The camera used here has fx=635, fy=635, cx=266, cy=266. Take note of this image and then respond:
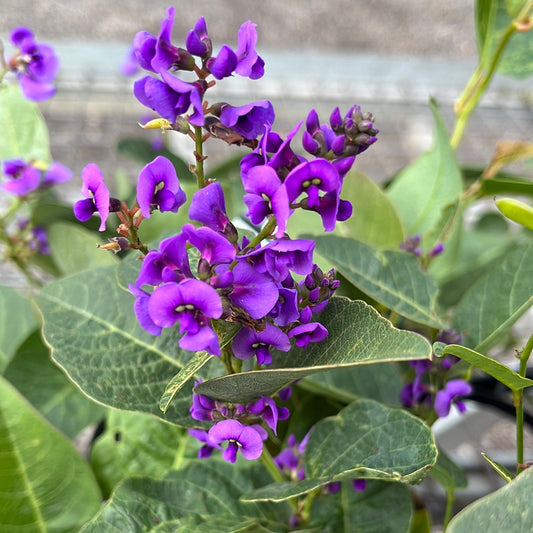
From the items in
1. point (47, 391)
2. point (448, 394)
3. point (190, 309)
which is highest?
point (190, 309)

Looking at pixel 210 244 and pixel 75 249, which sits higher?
pixel 210 244

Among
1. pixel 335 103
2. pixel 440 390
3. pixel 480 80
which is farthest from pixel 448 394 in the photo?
pixel 335 103

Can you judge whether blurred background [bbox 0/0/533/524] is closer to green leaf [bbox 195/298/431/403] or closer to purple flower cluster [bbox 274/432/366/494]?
purple flower cluster [bbox 274/432/366/494]

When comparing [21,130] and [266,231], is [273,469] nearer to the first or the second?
[266,231]

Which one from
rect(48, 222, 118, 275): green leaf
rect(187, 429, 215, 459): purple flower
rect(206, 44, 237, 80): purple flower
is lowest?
rect(48, 222, 118, 275): green leaf

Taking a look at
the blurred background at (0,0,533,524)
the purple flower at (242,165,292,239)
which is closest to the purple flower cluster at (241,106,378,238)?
the purple flower at (242,165,292,239)
